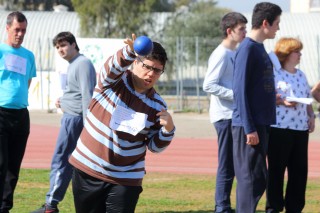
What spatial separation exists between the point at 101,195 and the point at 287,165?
3.73 meters

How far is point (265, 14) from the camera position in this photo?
25.2 feet

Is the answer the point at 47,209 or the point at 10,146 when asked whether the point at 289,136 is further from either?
the point at 10,146

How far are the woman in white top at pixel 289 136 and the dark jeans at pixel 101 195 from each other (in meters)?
3.27

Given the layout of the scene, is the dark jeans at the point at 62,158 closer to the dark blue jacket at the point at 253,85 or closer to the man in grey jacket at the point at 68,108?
the man in grey jacket at the point at 68,108

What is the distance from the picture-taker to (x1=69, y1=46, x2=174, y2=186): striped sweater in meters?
5.68

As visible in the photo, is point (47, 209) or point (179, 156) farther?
point (179, 156)

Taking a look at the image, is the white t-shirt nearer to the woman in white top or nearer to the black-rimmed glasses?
the woman in white top

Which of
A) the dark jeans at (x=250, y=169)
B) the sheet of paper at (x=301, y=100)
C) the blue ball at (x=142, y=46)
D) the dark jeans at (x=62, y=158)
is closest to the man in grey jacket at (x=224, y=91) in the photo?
the sheet of paper at (x=301, y=100)

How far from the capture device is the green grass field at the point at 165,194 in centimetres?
984

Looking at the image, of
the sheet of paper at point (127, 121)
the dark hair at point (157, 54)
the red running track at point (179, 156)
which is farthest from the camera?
the red running track at point (179, 156)

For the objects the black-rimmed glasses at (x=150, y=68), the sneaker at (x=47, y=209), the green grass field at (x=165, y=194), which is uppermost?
the black-rimmed glasses at (x=150, y=68)

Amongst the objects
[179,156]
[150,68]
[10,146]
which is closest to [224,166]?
[10,146]

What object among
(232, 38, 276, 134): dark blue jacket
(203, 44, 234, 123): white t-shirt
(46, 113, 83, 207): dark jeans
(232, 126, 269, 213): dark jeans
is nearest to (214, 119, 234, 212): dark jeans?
(203, 44, 234, 123): white t-shirt

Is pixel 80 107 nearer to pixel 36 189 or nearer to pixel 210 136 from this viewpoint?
pixel 36 189
